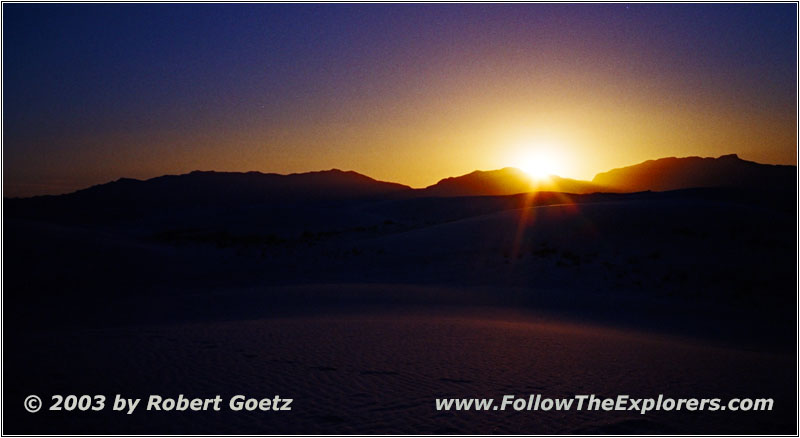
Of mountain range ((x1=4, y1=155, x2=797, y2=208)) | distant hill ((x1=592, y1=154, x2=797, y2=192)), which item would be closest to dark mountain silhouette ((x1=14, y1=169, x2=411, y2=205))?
mountain range ((x1=4, y1=155, x2=797, y2=208))

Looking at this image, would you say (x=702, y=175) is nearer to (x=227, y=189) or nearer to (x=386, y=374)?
(x=227, y=189)

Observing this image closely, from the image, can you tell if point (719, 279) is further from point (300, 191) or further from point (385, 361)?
point (300, 191)

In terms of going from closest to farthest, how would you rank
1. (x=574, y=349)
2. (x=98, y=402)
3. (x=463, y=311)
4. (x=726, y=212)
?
(x=98, y=402) < (x=574, y=349) < (x=463, y=311) < (x=726, y=212)

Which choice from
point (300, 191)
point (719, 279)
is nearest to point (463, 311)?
point (719, 279)

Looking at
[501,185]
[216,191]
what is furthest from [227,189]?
[501,185]

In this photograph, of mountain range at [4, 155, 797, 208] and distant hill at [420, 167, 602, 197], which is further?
distant hill at [420, 167, 602, 197]

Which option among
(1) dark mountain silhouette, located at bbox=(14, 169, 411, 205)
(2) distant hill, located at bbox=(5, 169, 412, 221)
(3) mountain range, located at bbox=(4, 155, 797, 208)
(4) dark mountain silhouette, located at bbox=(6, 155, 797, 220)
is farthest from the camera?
(1) dark mountain silhouette, located at bbox=(14, 169, 411, 205)

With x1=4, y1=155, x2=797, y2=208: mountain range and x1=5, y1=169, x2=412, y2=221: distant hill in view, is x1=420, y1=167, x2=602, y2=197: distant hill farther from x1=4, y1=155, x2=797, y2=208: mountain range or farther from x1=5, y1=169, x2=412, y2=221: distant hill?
x1=5, y1=169, x2=412, y2=221: distant hill
